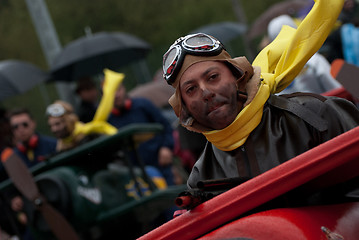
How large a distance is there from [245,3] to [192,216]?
19886 mm

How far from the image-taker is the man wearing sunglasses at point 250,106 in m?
2.73

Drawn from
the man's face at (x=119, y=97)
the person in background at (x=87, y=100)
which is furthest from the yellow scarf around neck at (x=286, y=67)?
the person in background at (x=87, y=100)

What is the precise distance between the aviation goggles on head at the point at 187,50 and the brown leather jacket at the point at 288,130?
31 centimetres

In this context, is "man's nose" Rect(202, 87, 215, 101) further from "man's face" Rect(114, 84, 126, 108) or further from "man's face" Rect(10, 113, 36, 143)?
"man's face" Rect(10, 113, 36, 143)

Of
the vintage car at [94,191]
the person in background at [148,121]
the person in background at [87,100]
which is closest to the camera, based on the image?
the vintage car at [94,191]

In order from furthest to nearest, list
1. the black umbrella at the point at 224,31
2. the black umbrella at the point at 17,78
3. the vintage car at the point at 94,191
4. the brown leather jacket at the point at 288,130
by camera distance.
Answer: the black umbrella at the point at 224,31 < the black umbrella at the point at 17,78 < the vintage car at the point at 94,191 < the brown leather jacket at the point at 288,130

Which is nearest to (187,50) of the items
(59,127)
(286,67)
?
(286,67)

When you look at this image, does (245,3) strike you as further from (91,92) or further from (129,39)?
(91,92)

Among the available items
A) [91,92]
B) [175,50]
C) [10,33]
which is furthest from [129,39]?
[10,33]

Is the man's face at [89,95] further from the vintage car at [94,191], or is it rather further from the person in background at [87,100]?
the vintage car at [94,191]

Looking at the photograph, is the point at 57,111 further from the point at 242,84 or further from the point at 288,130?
the point at 288,130

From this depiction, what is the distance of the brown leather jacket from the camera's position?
2.68 metres

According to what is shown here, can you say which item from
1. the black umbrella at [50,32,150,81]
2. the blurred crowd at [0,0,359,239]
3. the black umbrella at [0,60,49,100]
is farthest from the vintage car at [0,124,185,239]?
the black umbrella at [50,32,150,81]

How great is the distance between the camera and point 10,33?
19734 mm
